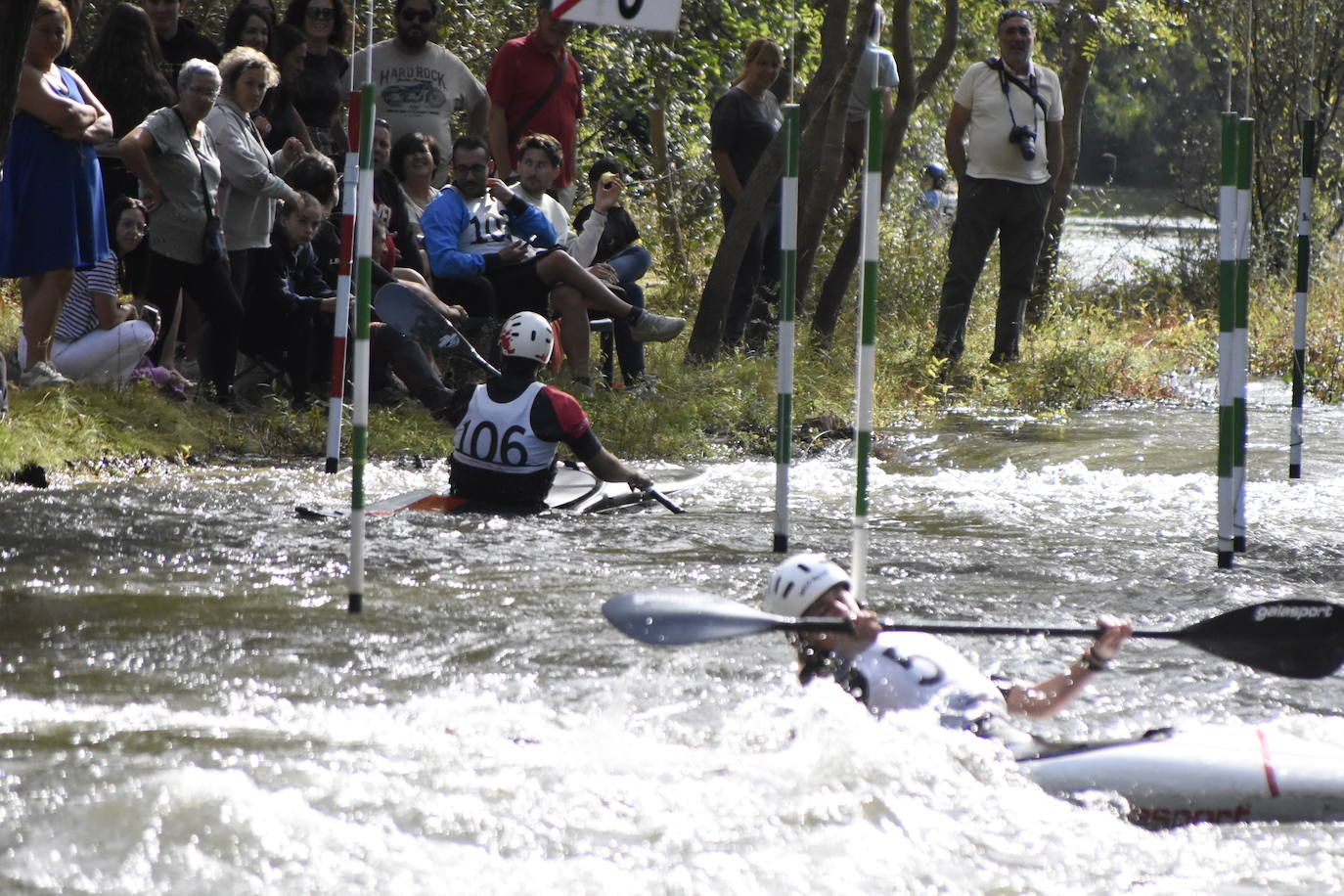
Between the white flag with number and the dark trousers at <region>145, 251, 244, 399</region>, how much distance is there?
2.53 meters

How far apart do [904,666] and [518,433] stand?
10.7 feet

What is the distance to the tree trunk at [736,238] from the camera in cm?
1134

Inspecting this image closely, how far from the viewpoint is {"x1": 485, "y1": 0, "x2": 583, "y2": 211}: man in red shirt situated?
10.9 meters

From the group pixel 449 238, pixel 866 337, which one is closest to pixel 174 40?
pixel 449 238

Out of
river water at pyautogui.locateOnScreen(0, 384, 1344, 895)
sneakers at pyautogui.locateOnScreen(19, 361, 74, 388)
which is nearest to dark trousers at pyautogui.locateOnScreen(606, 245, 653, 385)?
river water at pyautogui.locateOnScreen(0, 384, 1344, 895)

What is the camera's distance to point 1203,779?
166 inches

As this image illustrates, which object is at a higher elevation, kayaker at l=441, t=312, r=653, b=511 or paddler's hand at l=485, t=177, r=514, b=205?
paddler's hand at l=485, t=177, r=514, b=205

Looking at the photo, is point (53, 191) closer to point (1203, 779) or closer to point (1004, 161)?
point (1203, 779)

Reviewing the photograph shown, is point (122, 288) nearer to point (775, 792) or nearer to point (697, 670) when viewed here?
point (697, 670)

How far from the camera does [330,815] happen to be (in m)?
3.89

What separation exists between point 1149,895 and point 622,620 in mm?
1749

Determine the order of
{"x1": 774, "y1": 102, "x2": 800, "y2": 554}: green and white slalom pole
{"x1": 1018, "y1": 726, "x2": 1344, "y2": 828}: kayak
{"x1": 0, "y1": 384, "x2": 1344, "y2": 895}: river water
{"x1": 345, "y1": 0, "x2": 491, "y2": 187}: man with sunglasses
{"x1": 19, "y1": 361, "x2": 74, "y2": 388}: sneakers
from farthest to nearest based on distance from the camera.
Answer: {"x1": 345, "y1": 0, "x2": 491, "y2": 187}: man with sunglasses, {"x1": 19, "y1": 361, "x2": 74, "y2": 388}: sneakers, {"x1": 774, "y1": 102, "x2": 800, "y2": 554}: green and white slalom pole, {"x1": 1018, "y1": 726, "x2": 1344, "y2": 828}: kayak, {"x1": 0, "y1": 384, "x2": 1344, "y2": 895}: river water

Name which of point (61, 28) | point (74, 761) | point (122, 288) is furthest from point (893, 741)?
point (122, 288)

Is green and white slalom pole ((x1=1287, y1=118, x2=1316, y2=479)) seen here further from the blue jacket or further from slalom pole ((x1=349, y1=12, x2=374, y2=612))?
slalom pole ((x1=349, y1=12, x2=374, y2=612))
